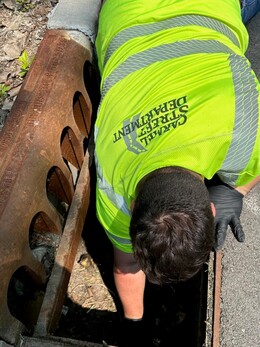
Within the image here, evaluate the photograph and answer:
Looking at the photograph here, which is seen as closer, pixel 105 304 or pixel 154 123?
pixel 154 123

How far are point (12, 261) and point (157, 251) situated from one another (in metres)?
1.01

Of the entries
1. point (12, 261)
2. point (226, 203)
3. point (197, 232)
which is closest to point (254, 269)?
point (226, 203)

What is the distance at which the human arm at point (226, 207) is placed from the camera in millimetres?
2697

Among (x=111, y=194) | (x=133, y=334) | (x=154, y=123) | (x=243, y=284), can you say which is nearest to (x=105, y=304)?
(x=133, y=334)

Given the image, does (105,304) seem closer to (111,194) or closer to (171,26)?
(111,194)

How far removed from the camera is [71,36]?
11.5 ft

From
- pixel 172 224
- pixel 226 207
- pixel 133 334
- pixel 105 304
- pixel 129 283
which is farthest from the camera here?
pixel 105 304

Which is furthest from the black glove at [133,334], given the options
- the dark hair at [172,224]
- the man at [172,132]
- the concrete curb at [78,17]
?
the concrete curb at [78,17]

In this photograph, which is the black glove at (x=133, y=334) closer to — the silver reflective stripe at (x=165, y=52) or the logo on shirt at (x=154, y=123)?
the logo on shirt at (x=154, y=123)

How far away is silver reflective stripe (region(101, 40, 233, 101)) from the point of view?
7.89 feet

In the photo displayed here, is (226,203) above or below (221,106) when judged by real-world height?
below

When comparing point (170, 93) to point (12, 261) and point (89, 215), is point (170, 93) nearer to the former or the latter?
point (12, 261)

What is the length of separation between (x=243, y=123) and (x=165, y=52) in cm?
56

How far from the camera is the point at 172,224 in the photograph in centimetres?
185
